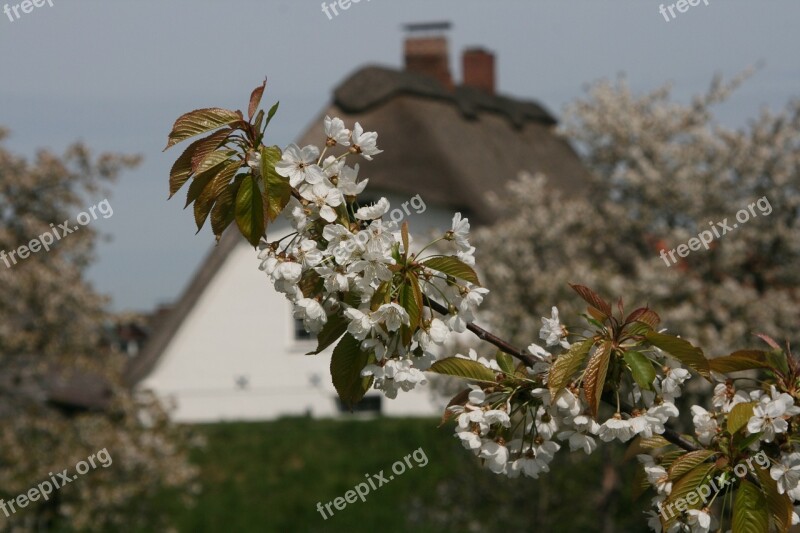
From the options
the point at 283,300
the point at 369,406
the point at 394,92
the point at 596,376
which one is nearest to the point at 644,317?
the point at 596,376

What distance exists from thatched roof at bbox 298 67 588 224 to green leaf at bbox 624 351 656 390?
59.8 ft

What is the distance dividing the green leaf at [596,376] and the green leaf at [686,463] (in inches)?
7.9

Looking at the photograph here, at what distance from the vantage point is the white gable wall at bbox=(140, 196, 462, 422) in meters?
22.5

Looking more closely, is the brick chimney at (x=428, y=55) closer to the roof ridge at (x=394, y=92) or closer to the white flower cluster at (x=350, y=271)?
the roof ridge at (x=394, y=92)

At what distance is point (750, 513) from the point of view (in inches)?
80.7

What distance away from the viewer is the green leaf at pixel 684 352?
2082 mm

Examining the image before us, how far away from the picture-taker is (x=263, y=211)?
2051 mm

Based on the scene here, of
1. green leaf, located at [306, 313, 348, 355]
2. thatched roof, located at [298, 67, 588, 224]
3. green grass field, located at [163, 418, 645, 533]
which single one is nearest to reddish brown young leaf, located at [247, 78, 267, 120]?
green leaf, located at [306, 313, 348, 355]

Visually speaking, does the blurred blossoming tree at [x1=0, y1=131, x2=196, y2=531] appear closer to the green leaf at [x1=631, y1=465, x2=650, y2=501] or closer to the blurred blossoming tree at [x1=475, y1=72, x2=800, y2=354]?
the blurred blossoming tree at [x1=475, y1=72, x2=800, y2=354]

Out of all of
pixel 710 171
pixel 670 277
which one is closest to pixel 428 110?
pixel 710 171

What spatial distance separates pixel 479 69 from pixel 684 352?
2526 centimetres

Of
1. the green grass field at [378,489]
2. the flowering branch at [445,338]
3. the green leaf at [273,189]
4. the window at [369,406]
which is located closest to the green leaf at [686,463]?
the flowering branch at [445,338]

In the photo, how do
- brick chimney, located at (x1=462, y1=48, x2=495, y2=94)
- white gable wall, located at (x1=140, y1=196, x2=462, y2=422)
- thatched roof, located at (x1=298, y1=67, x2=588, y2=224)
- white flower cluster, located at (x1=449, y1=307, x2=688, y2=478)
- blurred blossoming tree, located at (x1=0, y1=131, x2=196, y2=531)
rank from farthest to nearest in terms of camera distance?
brick chimney, located at (x1=462, y1=48, x2=495, y2=94) < white gable wall, located at (x1=140, y1=196, x2=462, y2=422) < thatched roof, located at (x1=298, y1=67, x2=588, y2=224) < blurred blossoming tree, located at (x1=0, y1=131, x2=196, y2=531) < white flower cluster, located at (x1=449, y1=307, x2=688, y2=478)

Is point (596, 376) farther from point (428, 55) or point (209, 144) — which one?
point (428, 55)
